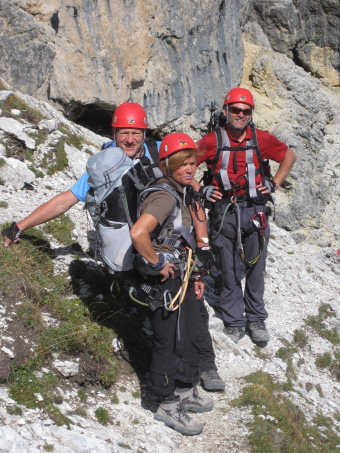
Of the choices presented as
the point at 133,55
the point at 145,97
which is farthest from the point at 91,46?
the point at 145,97

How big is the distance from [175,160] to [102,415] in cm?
292

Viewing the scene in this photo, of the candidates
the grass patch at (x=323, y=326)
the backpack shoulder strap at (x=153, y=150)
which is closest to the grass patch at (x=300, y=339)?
the grass patch at (x=323, y=326)

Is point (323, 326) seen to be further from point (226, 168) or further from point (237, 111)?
point (237, 111)

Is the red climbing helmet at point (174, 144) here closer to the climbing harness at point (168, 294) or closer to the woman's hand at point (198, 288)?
the climbing harness at point (168, 294)

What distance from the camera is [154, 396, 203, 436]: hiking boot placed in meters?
5.27

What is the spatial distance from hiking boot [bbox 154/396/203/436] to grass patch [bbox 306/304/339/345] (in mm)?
4976

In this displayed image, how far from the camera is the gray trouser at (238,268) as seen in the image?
741 centimetres

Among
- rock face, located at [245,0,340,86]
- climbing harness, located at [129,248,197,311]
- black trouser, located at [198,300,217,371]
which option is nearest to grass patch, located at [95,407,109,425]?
climbing harness, located at [129,248,197,311]

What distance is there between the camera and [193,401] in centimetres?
570

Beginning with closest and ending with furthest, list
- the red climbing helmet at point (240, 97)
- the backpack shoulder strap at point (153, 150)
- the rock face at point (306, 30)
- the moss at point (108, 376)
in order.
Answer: the moss at point (108, 376) < the backpack shoulder strap at point (153, 150) < the red climbing helmet at point (240, 97) < the rock face at point (306, 30)

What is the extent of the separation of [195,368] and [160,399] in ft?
2.72

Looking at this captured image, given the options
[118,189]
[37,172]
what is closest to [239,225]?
[118,189]

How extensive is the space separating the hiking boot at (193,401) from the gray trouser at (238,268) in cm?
211

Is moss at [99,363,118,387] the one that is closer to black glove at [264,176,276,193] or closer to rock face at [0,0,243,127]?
black glove at [264,176,276,193]
